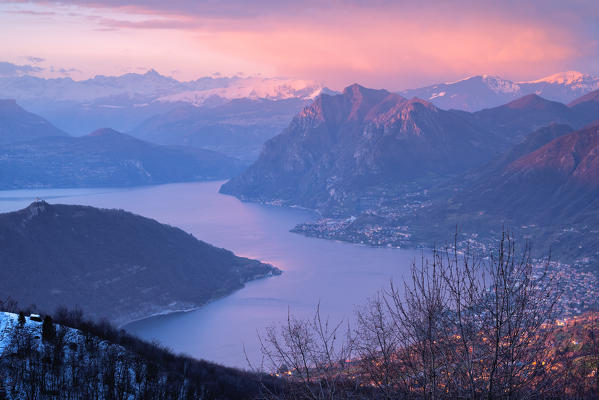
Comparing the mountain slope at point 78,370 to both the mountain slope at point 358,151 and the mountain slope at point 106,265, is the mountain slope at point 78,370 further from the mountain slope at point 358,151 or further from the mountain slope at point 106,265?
the mountain slope at point 358,151

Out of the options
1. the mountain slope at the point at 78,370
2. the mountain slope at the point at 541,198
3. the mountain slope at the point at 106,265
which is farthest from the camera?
the mountain slope at the point at 541,198

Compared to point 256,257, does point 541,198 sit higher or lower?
higher

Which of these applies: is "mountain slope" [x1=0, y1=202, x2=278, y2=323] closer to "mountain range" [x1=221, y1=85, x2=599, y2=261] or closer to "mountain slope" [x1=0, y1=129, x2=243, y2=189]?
"mountain range" [x1=221, y1=85, x2=599, y2=261]

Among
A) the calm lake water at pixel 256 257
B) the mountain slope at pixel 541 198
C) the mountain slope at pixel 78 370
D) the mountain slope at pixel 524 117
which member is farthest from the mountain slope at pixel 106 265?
the mountain slope at pixel 524 117

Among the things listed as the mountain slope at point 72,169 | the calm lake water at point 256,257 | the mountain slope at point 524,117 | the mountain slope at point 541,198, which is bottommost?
the calm lake water at point 256,257

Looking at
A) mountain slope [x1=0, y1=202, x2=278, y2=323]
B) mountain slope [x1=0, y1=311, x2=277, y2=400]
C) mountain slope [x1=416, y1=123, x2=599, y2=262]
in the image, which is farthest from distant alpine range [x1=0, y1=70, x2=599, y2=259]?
mountain slope [x1=0, y1=311, x2=277, y2=400]

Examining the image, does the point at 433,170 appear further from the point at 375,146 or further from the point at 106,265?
the point at 106,265

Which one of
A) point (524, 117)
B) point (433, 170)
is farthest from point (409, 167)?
point (524, 117)
